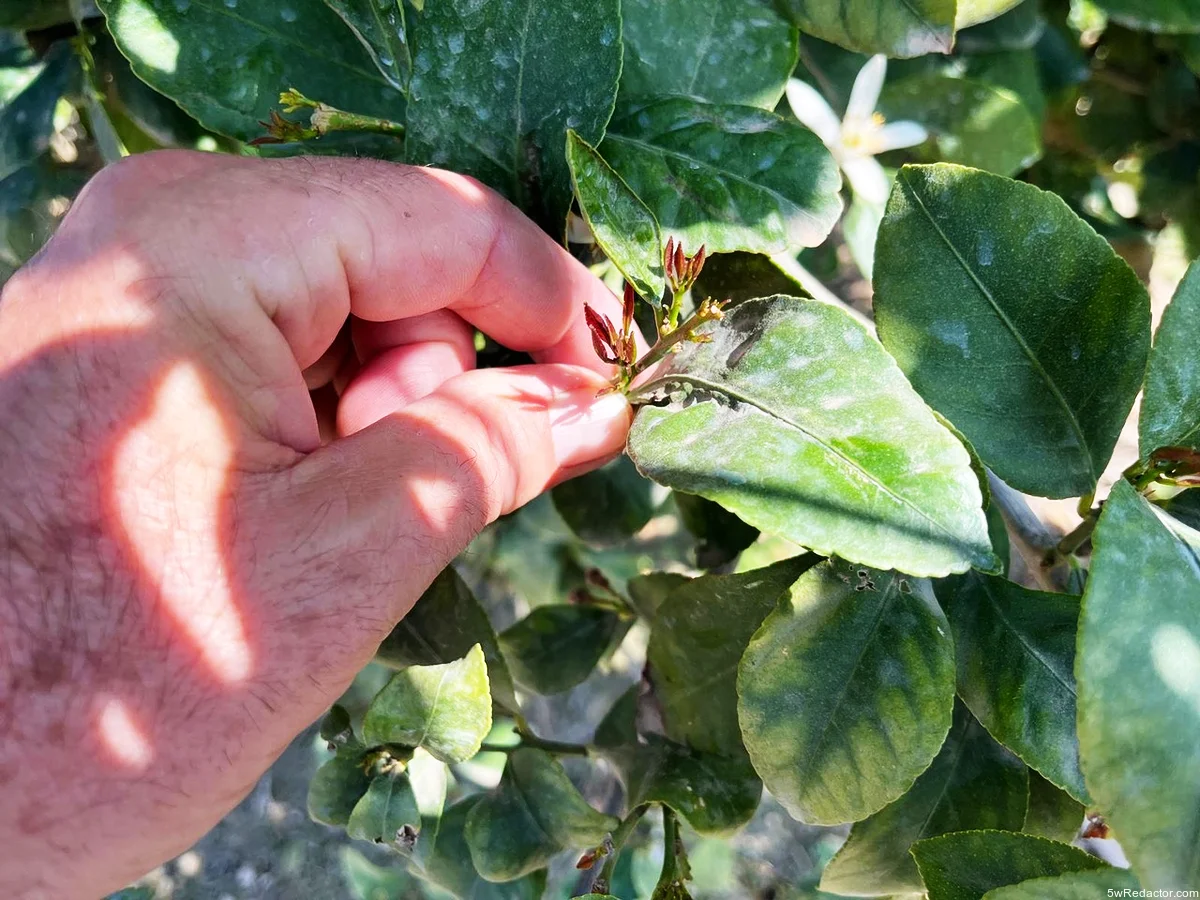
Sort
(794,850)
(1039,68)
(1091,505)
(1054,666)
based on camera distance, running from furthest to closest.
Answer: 1. (794,850)
2. (1039,68)
3. (1091,505)
4. (1054,666)

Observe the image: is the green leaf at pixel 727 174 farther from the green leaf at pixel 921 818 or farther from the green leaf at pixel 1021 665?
the green leaf at pixel 921 818

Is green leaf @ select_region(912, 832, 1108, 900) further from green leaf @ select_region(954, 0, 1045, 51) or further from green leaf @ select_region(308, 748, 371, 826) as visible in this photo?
green leaf @ select_region(954, 0, 1045, 51)

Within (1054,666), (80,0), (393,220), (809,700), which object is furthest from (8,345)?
(1054,666)

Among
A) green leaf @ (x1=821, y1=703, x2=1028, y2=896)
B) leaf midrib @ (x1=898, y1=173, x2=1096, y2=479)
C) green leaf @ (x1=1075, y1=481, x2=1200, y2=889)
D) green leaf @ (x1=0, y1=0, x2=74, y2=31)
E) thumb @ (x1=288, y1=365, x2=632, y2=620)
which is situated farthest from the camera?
green leaf @ (x1=0, y1=0, x2=74, y2=31)

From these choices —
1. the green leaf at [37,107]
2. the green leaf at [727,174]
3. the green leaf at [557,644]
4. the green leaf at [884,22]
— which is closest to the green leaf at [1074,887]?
the green leaf at [727,174]

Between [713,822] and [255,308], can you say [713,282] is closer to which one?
[255,308]

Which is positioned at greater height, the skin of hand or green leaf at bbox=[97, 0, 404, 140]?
green leaf at bbox=[97, 0, 404, 140]

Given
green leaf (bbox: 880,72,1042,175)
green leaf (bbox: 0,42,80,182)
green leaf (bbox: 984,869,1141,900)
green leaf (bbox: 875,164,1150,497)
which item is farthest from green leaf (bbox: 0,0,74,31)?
green leaf (bbox: 984,869,1141,900)
